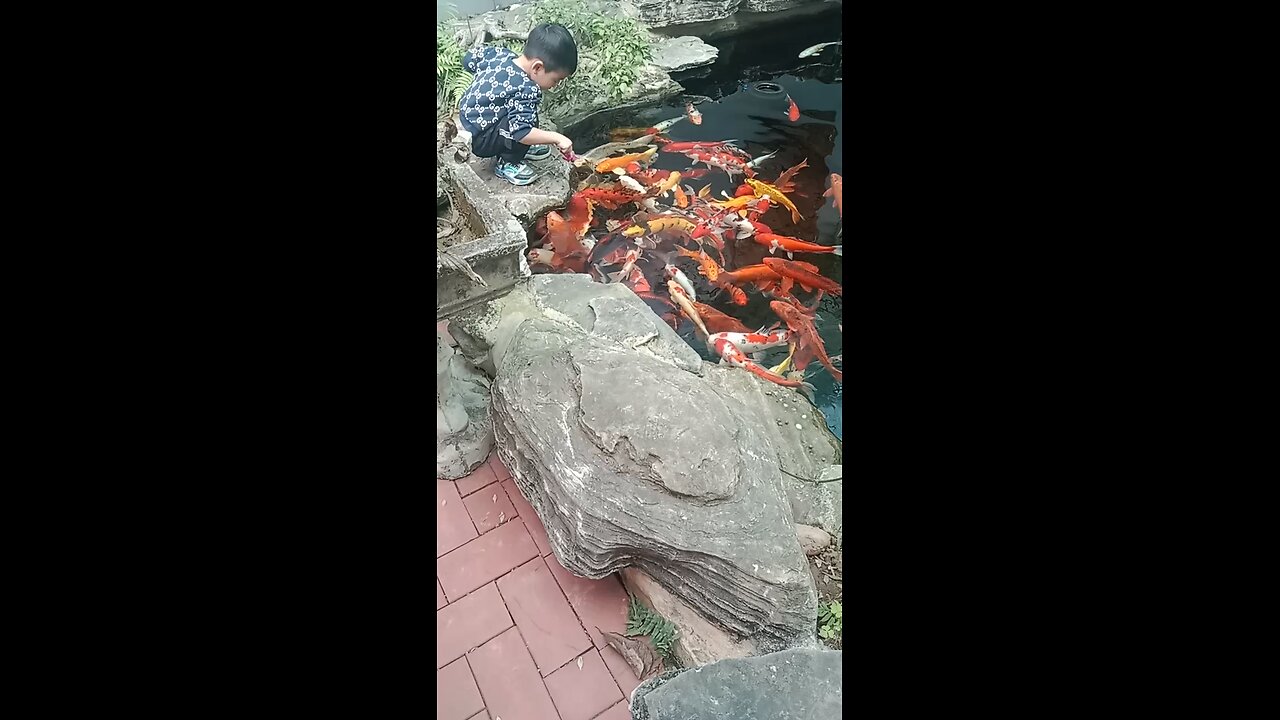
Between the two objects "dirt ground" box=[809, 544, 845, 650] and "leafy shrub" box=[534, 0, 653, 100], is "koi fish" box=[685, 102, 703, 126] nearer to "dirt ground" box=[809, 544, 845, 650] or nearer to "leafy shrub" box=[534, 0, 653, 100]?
"leafy shrub" box=[534, 0, 653, 100]

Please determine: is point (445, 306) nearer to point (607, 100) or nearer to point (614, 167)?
point (614, 167)

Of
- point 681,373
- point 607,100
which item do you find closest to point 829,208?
point 607,100

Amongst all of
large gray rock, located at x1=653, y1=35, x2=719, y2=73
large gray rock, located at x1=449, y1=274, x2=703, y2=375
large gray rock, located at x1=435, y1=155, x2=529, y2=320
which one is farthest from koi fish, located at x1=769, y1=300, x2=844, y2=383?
large gray rock, located at x1=653, y1=35, x2=719, y2=73

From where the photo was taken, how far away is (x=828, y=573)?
89.7 inches

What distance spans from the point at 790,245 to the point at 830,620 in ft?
6.12

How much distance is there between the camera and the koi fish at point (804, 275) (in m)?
3.23

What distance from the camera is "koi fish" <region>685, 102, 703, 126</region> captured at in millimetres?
4246

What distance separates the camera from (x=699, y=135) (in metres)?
4.13

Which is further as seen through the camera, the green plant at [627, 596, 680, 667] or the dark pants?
the dark pants

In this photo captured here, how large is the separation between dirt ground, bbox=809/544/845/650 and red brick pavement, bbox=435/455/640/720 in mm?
626

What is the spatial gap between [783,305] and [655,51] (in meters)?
2.45

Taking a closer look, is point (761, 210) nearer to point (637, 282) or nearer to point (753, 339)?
point (637, 282)

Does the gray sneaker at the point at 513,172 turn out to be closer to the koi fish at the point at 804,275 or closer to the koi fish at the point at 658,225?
the koi fish at the point at 658,225

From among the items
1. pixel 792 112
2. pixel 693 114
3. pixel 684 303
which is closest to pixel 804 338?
pixel 684 303
